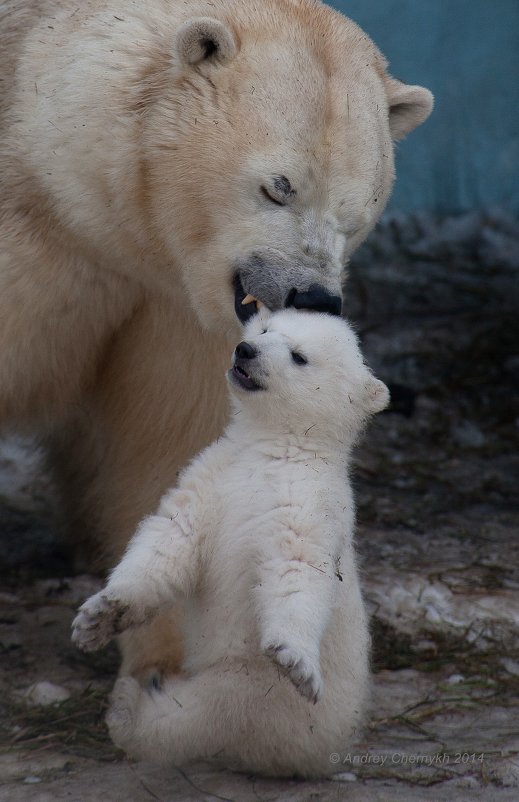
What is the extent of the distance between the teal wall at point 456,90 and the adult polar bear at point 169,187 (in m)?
2.79

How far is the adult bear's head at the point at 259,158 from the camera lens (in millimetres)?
3514

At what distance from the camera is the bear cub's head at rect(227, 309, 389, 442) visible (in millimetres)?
3188

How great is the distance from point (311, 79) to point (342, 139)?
193mm

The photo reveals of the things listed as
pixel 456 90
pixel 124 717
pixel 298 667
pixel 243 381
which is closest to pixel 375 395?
pixel 243 381

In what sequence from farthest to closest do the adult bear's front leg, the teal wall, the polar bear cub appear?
1. the teal wall
2. the adult bear's front leg
3. the polar bear cub

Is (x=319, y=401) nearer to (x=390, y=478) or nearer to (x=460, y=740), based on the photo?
(x=460, y=740)

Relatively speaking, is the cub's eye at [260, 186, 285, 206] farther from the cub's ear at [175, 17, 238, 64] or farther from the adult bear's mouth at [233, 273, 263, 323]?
the cub's ear at [175, 17, 238, 64]

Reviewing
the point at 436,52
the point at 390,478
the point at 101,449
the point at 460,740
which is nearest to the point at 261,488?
the point at 460,740

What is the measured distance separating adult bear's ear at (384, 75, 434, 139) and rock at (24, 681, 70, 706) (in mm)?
2145

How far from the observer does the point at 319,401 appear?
325 centimetres

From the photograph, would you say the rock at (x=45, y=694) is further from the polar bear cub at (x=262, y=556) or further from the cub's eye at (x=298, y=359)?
the cub's eye at (x=298, y=359)

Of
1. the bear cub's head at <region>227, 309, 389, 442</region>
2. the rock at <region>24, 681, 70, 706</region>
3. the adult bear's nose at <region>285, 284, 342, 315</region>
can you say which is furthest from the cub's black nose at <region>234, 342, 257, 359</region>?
the rock at <region>24, 681, 70, 706</region>

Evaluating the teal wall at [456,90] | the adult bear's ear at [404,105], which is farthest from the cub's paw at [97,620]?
the teal wall at [456,90]

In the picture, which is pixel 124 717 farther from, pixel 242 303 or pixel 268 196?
pixel 268 196
